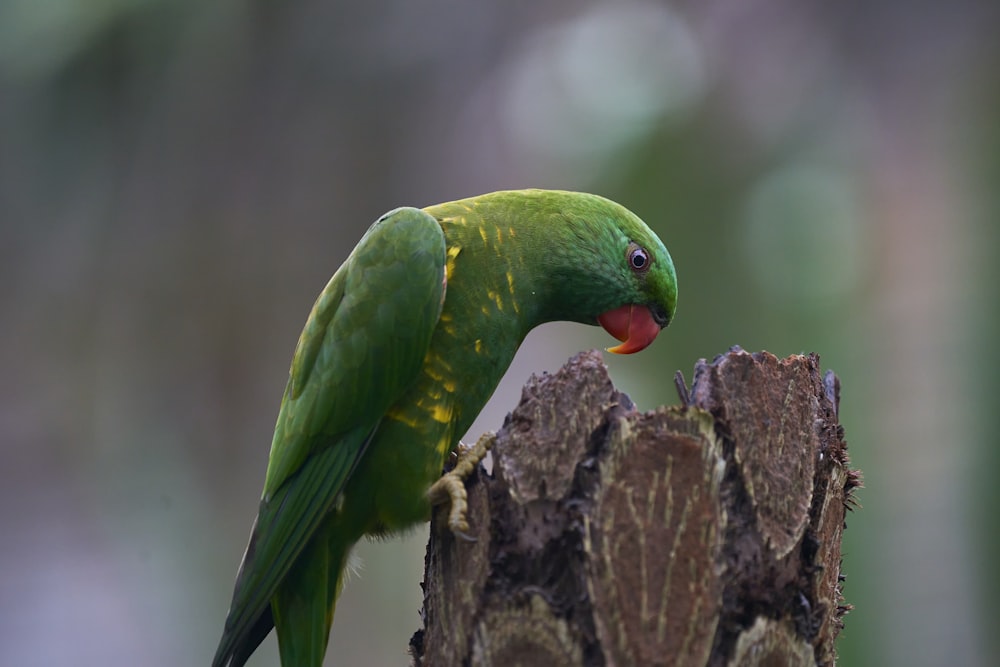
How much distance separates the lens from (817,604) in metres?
1.94

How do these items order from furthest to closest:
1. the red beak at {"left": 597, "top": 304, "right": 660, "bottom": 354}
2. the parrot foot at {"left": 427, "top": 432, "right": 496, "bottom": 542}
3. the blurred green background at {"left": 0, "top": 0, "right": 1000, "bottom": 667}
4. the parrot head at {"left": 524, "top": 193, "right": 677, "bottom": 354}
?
the blurred green background at {"left": 0, "top": 0, "right": 1000, "bottom": 667}
the red beak at {"left": 597, "top": 304, "right": 660, "bottom": 354}
the parrot head at {"left": 524, "top": 193, "right": 677, "bottom": 354}
the parrot foot at {"left": 427, "top": 432, "right": 496, "bottom": 542}

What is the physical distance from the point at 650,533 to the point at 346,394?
1.29 meters

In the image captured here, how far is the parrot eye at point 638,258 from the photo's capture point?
305cm

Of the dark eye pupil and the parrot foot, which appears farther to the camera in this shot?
the dark eye pupil

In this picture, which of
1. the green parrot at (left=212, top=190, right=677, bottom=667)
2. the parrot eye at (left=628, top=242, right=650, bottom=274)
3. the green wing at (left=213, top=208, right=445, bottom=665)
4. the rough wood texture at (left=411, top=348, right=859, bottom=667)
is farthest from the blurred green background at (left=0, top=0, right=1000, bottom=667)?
the rough wood texture at (left=411, top=348, right=859, bottom=667)

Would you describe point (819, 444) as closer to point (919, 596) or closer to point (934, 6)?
point (919, 596)

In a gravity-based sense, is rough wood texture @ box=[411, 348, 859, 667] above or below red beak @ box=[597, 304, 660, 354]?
below

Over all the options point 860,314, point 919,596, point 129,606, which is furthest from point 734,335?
point 129,606

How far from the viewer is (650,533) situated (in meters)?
1.81

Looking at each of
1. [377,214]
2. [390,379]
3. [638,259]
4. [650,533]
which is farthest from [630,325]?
[377,214]

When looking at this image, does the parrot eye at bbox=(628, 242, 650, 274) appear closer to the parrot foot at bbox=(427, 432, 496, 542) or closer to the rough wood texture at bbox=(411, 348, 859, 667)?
the parrot foot at bbox=(427, 432, 496, 542)

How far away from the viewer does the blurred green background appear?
19.9ft

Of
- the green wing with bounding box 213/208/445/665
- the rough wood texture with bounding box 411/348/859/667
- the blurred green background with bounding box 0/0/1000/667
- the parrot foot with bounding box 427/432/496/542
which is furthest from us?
the blurred green background with bounding box 0/0/1000/667

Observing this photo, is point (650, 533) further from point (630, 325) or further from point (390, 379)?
point (630, 325)
